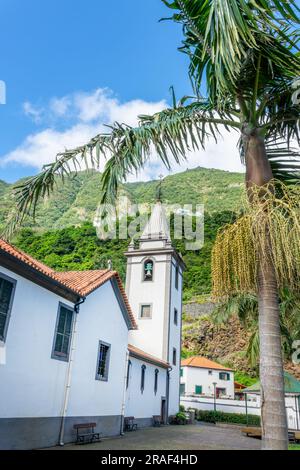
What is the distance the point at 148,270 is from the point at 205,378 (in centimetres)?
1730

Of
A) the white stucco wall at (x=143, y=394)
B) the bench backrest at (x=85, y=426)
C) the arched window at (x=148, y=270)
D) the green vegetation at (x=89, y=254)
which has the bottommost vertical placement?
the bench backrest at (x=85, y=426)

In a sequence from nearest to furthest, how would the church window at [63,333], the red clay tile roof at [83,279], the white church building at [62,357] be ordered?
the white church building at [62,357] < the church window at [63,333] < the red clay tile roof at [83,279]

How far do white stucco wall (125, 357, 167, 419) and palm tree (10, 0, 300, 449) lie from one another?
1591cm

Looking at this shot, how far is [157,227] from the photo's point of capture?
33062 mm

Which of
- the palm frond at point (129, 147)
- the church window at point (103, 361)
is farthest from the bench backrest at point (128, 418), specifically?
the palm frond at point (129, 147)

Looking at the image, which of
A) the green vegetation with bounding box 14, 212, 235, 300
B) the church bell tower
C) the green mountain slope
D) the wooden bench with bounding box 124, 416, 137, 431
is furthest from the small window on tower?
the green mountain slope

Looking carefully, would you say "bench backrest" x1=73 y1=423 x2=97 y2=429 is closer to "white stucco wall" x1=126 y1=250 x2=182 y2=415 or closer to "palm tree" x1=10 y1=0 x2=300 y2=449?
"palm tree" x1=10 y1=0 x2=300 y2=449

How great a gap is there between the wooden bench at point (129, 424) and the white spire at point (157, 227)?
49.4ft

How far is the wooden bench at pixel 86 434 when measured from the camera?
1271cm

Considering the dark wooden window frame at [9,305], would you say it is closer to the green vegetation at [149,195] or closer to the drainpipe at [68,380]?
the drainpipe at [68,380]

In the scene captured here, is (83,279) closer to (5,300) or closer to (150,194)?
(5,300)

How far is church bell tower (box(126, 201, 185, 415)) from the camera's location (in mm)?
28312

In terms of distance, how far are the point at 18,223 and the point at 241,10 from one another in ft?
12.6

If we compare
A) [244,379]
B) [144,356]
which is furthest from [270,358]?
[244,379]
